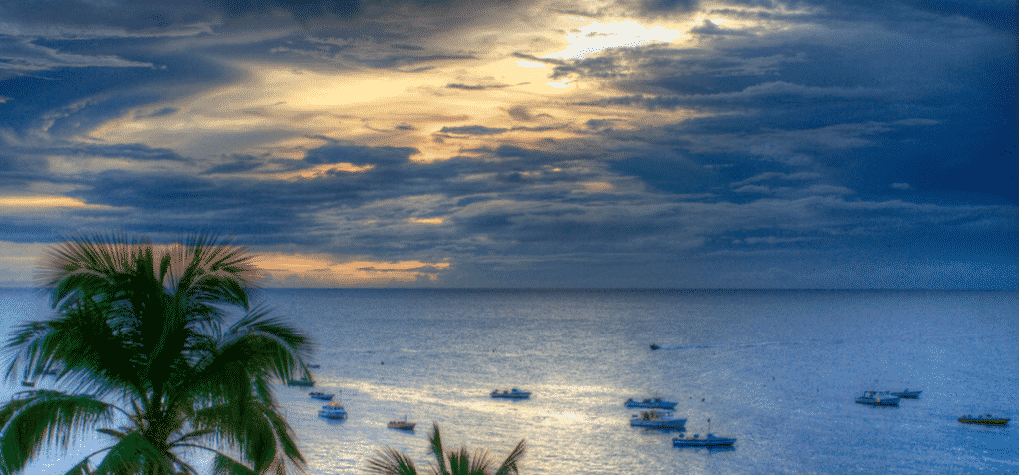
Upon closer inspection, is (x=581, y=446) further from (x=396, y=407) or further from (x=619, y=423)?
(x=396, y=407)

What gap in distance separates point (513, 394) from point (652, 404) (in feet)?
56.4

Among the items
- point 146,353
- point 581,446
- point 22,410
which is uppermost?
point 146,353

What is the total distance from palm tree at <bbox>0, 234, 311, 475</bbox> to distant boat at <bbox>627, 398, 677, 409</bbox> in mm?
79253

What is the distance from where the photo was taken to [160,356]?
10.9 m

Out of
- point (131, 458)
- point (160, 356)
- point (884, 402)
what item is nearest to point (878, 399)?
point (884, 402)

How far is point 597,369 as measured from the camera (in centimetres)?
12225

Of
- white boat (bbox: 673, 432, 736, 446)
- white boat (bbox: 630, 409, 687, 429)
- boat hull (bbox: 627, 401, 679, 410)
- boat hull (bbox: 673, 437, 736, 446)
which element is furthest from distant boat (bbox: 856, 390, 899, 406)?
boat hull (bbox: 673, 437, 736, 446)

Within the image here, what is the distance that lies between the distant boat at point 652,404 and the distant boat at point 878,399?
2770cm

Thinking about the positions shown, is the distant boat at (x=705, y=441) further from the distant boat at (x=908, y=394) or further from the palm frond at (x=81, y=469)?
the palm frond at (x=81, y=469)

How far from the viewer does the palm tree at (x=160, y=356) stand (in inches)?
405

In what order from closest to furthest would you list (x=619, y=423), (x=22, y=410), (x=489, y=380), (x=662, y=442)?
(x=22, y=410) → (x=662, y=442) → (x=619, y=423) → (x=489, y=380)

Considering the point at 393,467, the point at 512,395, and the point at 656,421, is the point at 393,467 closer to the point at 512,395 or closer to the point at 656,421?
the point at 656,421

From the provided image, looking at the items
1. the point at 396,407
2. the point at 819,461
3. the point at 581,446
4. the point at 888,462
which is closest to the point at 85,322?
the point at 581,446

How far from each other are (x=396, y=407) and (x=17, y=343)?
3127 inches
